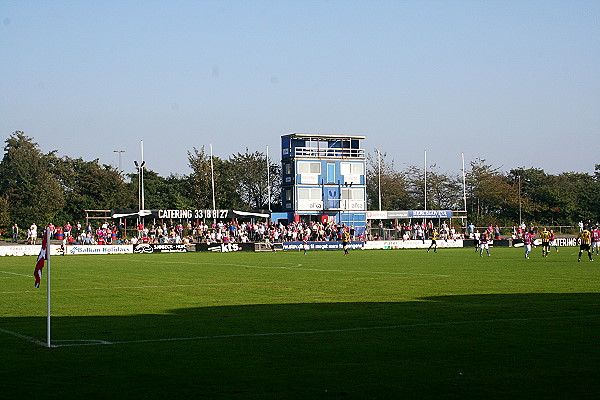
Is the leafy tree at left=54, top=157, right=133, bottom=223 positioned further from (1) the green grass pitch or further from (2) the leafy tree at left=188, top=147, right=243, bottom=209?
(1) the green grass pitch

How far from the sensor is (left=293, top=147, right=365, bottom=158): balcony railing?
91500 millimetres

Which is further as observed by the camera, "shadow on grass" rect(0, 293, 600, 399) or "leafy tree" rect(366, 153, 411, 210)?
"leafy tree" rect(366, 153, 411, 210)

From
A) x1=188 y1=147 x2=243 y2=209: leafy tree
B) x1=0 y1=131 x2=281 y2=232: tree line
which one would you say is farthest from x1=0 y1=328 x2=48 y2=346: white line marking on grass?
x1=188 y1=147 x2=243 y2=209: leafy tree

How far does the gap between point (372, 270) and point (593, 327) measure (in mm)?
20378

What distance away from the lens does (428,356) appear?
1170cm

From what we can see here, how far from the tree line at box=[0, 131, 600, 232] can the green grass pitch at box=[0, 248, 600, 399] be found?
2474 inches

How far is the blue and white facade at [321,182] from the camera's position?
90188mm

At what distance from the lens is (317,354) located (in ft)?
39.3

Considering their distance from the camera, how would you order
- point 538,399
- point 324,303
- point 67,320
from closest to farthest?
1. point 538,399
2. point 67,320
3. point 324,303

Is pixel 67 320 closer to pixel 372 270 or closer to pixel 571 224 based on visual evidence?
pixel 372 270

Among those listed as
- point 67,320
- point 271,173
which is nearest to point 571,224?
point 271,173

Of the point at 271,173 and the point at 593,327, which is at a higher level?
the point at 271,173

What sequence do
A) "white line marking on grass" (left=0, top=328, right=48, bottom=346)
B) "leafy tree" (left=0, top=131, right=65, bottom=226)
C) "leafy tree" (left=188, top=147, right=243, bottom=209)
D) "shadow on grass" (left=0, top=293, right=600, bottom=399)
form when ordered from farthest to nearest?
"leafy tree" (left=188, top=147, right=243, bottom=209) → "leafy tree" (left=0, top=131, right=65, bottom=226) → "white line marking on grass" (left=0, top=328, right=48, bottom=346) → "shadow on grass" (left=0, top=293, right=600, bottom=399)

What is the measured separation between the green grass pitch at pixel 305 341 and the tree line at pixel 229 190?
62827 millimetres
